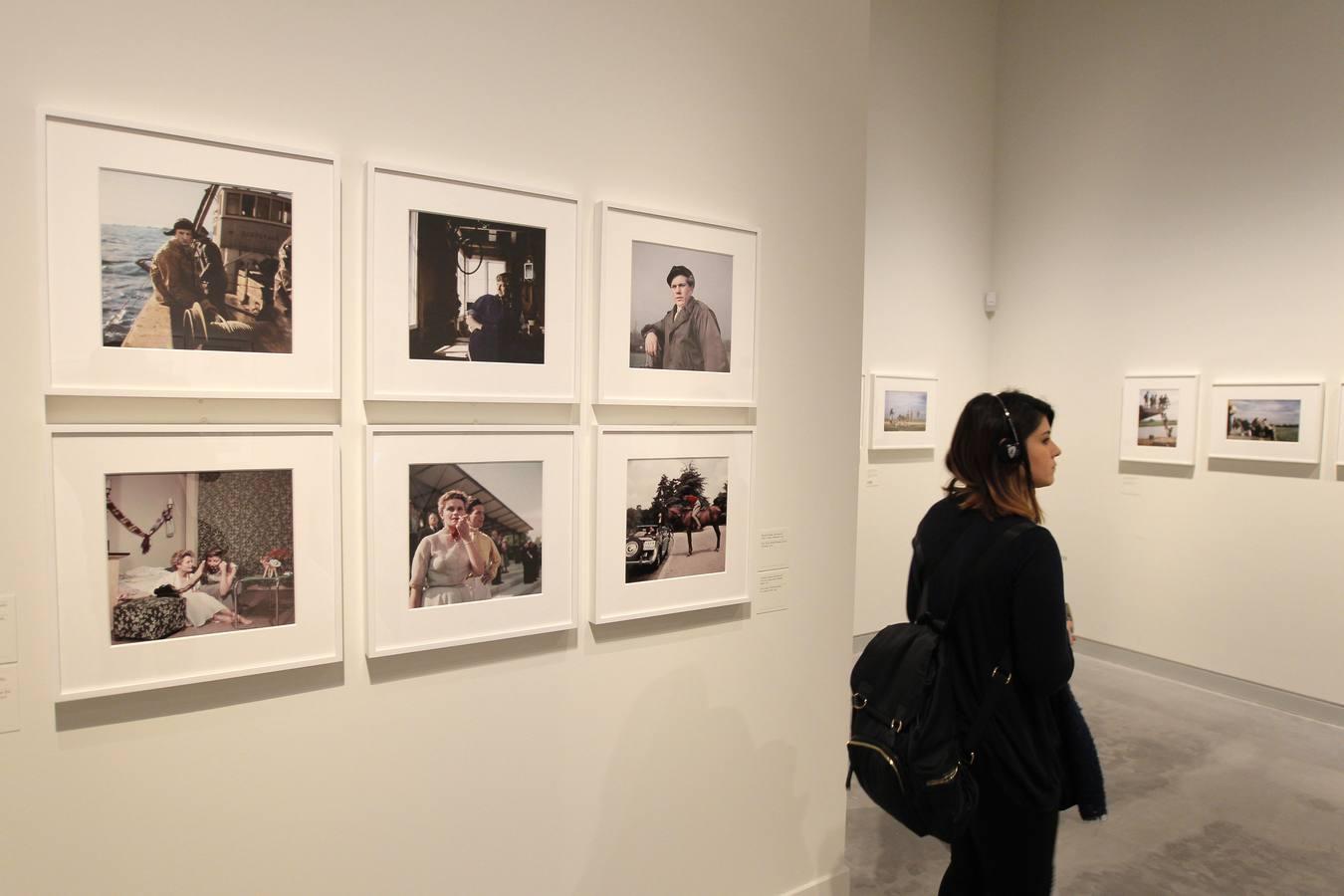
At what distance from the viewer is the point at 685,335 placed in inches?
105

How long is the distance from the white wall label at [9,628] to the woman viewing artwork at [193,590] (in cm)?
32

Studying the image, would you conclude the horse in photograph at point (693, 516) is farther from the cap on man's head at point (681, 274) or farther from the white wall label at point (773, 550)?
the cap on man's head at point (681, 274)

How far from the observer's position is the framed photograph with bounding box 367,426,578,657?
216cm

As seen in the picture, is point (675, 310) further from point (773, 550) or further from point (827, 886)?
point (827, 886)

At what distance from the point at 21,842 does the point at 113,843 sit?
0.61 feet

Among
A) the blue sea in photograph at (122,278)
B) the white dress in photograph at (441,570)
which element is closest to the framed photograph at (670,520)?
the white dress in photograph at (441,570)

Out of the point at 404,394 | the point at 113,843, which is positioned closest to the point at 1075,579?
the point at 404,394

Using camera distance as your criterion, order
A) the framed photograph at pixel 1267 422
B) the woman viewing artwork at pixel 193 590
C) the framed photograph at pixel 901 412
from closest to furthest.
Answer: the woman viewing artwork at pixel 193 590 < the framed photograph at pixel 1267 422 < the framed photograph at pixel 901 412

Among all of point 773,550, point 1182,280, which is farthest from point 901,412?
point 773,550

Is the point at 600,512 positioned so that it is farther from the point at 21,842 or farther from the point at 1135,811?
the point at 1135,811

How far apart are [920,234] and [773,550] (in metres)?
5.12

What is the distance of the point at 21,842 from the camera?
71.9 inches

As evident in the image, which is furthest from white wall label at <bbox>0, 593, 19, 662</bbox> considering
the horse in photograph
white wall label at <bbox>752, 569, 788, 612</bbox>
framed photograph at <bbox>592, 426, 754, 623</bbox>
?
white wall label at <bbox>752, 569, 788, 612</bbox>

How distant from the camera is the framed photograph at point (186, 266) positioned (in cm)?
176
